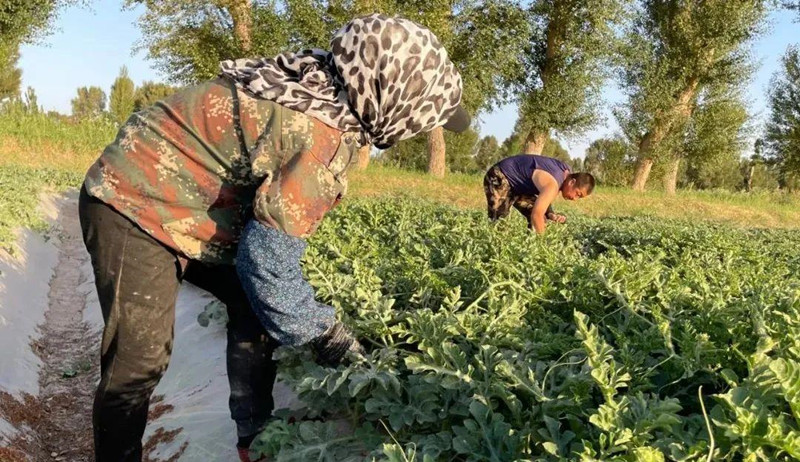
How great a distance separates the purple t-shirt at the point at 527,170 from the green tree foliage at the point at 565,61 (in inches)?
567

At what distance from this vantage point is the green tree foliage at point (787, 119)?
88.7 feet

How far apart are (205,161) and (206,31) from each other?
1985 centimetres

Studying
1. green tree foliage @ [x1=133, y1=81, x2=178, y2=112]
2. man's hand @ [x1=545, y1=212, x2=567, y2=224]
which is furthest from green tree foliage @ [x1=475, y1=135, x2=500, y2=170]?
man's hand @ [x1=545, y1=212, x2=567, y2=224]

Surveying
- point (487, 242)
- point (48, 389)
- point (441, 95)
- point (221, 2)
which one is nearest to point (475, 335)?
point (441, 95)

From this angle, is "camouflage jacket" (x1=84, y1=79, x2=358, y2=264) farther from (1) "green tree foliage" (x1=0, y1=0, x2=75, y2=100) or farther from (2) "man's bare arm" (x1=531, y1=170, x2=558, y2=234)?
(1) "green tree foliage" (x1=0, y1=0, x2=75, y2=100)

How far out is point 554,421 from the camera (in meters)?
1.86

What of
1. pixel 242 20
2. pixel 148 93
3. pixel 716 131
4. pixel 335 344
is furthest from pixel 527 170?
pixel 148 93

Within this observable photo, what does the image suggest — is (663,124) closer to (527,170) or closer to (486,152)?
(527,170)

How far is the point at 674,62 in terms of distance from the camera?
24.7 meters

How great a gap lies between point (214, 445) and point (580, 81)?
1999 cm

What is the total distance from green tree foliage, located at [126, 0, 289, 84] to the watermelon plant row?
17.3 m

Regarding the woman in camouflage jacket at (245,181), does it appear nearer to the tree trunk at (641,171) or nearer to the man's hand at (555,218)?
the man's hand at (555,218)

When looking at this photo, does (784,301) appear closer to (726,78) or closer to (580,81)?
(580,81)

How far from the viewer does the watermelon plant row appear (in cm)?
168
